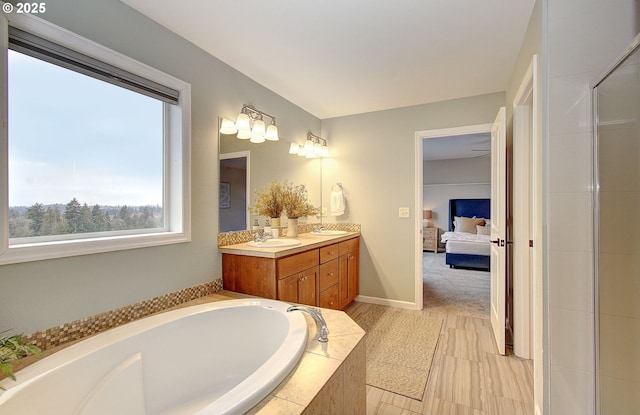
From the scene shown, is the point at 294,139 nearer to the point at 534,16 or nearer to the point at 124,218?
the point at 124,218

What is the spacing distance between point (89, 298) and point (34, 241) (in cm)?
37

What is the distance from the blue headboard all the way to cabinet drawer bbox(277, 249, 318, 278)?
18.3 feet

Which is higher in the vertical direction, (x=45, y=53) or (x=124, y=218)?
(x=45, y=53)

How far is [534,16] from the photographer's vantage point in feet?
5.31

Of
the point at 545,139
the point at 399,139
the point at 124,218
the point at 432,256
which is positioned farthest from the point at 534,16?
the point at 432,256

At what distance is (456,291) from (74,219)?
4.16 metres

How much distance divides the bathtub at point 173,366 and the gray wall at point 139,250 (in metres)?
0.24

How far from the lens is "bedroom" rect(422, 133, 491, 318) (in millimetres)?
3613

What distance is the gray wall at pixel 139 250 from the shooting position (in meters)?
1.27

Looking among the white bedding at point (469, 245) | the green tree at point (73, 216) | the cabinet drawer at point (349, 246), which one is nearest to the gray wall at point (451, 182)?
the white bedding at point (469, 245)

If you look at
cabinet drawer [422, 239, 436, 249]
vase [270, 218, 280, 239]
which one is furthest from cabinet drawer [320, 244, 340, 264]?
cabinet drawer [422, 239, 436, 249]

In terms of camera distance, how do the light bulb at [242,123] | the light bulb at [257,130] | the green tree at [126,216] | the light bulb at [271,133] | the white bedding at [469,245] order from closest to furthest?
the green tree at [126,216], the light bulb at [242,123], the light bulb at [257,130], the light bulb at [271,133], the white bedding at [469,245]

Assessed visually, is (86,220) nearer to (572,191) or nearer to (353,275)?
(572,191)

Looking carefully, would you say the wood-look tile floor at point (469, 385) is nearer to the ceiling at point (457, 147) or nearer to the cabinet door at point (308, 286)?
A: the cabinet door at point (308, 286)
